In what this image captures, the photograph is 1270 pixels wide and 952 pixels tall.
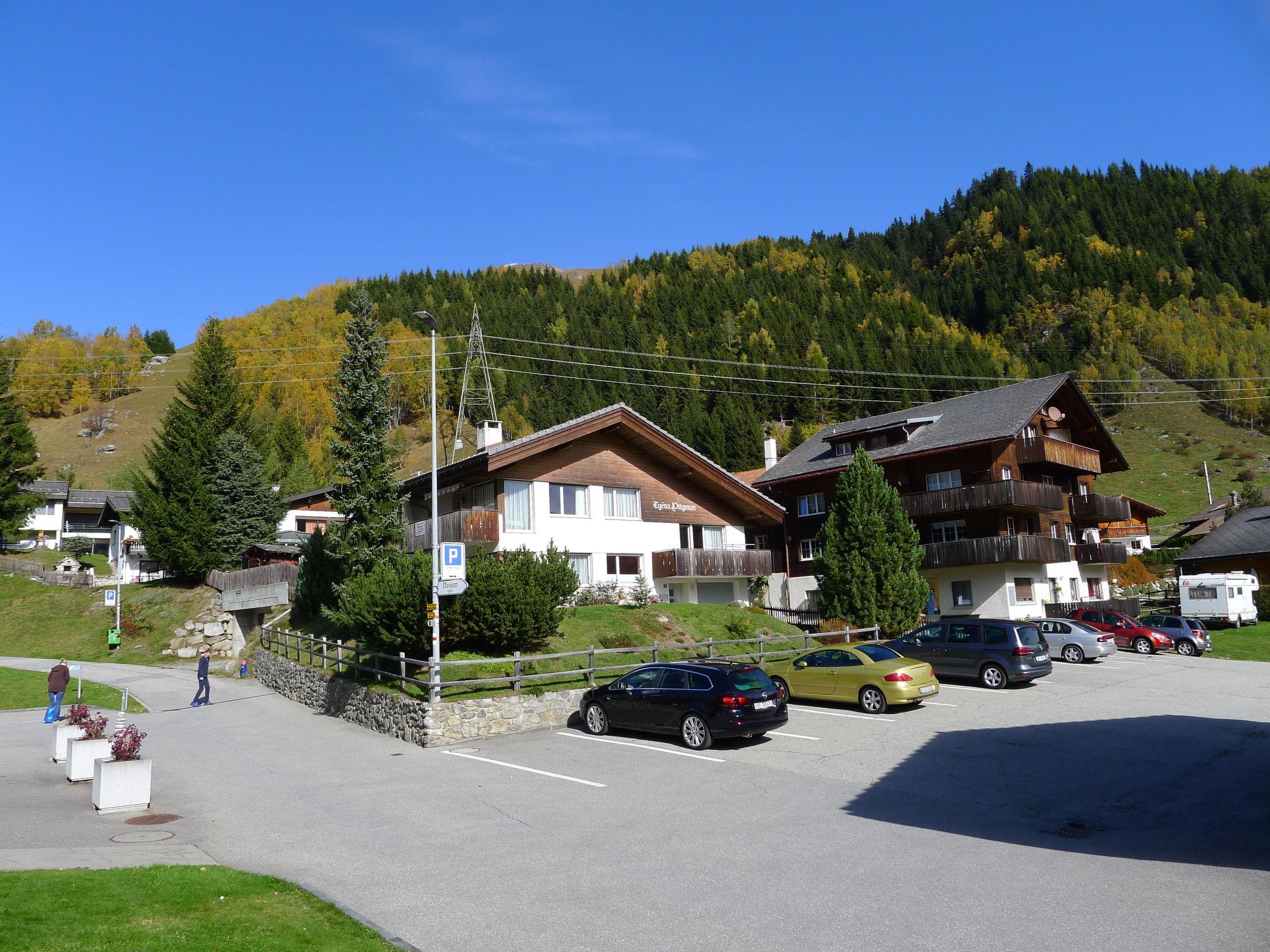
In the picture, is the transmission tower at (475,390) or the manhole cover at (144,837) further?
the transmission tower at (475,390)

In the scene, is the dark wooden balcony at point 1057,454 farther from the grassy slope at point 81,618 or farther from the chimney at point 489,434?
the grassy slope at point 81,618

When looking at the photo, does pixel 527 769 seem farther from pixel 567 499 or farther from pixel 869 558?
pixel 869 558

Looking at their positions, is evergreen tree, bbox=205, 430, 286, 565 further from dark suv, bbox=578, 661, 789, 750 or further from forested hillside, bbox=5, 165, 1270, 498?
dark suv, bbox=578, 661, 789, 750

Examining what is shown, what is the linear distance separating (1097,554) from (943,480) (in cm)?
1080

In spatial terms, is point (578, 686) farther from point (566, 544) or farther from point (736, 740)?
point (566, 544)

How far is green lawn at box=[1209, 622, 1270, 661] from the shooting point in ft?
115

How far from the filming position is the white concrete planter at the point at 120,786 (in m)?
13.5

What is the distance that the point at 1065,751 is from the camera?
16.5m

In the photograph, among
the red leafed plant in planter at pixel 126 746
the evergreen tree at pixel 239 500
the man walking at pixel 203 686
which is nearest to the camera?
the red leafed plant in planter at pixel 126 746

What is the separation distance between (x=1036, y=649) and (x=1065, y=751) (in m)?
8.39

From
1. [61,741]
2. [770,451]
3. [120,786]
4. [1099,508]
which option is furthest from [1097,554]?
[120,786]

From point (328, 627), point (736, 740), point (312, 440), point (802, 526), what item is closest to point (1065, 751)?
point (736, 740)

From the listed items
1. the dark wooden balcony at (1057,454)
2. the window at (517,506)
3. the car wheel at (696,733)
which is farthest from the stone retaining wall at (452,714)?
the dark wooden balcony at (1057,454)

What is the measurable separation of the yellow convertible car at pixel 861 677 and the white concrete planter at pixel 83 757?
44.7ft
